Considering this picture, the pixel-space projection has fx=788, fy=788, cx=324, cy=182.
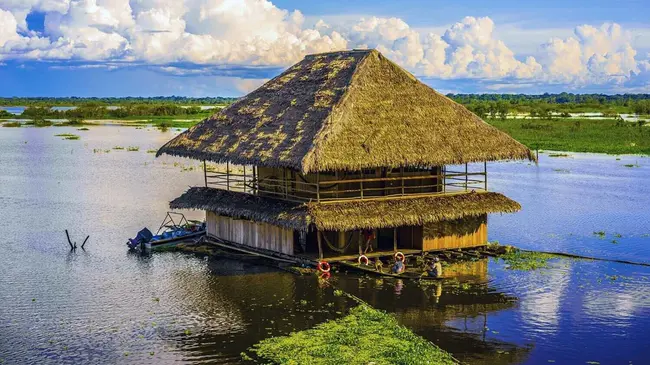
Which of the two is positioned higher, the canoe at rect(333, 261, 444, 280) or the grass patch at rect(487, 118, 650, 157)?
the grass patch at rect(487, 118, 650, 157)

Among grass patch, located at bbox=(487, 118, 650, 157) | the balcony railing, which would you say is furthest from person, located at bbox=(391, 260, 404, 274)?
grass patch, located at bbox=(487, 118, 650, 157)

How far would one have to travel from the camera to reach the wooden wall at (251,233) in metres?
24.6

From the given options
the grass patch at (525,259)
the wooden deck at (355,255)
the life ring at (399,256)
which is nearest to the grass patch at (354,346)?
the wooden deck at (355,255)

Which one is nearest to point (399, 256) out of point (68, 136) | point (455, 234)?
→ point (455, 234)

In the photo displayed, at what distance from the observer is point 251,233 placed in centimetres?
2608

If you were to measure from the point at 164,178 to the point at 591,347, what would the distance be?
111 ft

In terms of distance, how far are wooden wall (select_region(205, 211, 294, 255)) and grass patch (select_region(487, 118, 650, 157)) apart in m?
38.2

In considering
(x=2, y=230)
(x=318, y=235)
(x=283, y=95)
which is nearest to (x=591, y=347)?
(x=318, y=235)

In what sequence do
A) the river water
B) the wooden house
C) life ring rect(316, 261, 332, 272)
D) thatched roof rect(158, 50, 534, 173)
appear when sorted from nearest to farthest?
the river water, life ring rect(316, 261, 332, 272), the wooden house, thatched roof rect(158, 50, 534, 173)

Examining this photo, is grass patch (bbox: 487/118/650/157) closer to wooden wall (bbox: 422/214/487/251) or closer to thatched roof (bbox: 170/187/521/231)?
wooden wall (bbox: 422/214/487/251)

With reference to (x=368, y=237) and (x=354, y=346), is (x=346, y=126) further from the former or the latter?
(x=354, y=346)

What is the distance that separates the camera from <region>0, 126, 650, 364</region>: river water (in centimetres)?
1745

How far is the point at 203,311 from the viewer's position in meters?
20.2

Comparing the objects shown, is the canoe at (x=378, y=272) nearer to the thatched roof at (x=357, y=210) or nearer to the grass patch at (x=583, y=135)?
the thatched roof at (x=357, y=210)
